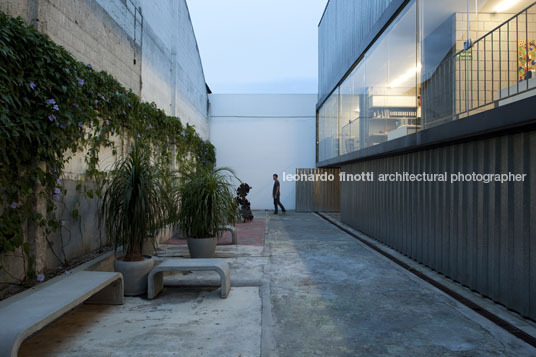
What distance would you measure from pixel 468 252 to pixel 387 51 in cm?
383

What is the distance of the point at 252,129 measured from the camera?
15078mm

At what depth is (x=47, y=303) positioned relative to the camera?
239cm

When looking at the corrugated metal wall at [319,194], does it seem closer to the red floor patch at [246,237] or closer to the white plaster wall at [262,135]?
the white plaster wall at [262,135]

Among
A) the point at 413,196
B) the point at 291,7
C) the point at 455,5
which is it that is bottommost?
the point at 413,196

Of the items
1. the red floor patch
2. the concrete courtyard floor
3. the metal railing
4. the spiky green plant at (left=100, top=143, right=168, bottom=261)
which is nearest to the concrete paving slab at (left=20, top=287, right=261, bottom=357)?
the concrete courtyard floor

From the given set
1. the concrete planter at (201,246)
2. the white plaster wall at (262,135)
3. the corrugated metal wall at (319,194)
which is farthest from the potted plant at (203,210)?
the white plaster wall at (262,135)

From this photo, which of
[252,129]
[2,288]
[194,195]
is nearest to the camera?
[2,288]

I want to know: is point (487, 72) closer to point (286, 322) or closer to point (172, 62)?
point (286, 322)

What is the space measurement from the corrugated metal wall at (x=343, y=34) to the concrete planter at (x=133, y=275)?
529cm

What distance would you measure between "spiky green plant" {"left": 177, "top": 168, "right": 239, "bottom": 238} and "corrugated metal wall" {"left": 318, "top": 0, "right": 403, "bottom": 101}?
4.00 metres

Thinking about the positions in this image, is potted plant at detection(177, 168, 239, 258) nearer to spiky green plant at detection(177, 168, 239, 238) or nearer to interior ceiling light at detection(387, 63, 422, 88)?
spiky green plant at detection(177, 168, 239, 238)

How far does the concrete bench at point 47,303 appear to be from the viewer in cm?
195

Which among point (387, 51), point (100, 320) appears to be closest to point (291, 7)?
point (387, 51)

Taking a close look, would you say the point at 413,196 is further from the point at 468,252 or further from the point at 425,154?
Answer: the point at 468,252
